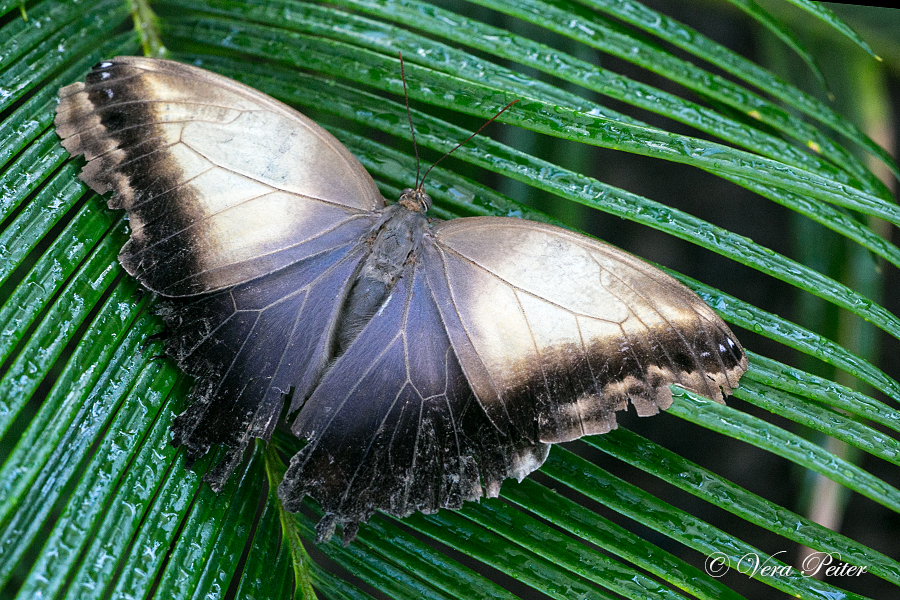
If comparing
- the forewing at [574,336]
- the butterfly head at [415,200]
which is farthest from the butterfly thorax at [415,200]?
the forewing at [574,336]

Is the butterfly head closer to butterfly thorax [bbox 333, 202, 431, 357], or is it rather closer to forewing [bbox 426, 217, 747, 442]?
butterfly thorax [bbox 333, 202, 431, 357]

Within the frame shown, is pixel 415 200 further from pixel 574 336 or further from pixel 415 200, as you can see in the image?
pixel 574 336

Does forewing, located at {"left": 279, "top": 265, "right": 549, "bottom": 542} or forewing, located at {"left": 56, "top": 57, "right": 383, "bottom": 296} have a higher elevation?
forewing, located at {"left": 56, "top": 57, "right": 383, "bottom": 296}

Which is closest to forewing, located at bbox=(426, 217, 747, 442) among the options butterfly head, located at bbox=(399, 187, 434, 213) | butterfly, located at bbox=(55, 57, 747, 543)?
butterfly, located at bbox=(55, 57, 747, 543)

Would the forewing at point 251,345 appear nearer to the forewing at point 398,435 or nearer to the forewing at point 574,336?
the forewing at point 398,435

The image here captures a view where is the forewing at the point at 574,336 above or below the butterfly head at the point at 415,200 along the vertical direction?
below

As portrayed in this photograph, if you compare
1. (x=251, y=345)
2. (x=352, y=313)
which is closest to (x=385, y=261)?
(x=352, y=313)
